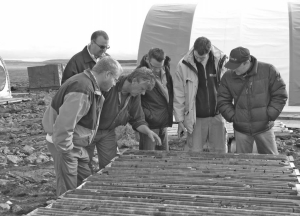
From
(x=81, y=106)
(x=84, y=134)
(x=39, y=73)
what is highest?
(x=81, y=106)

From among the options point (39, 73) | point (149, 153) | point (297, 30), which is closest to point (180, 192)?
point (149, 153)

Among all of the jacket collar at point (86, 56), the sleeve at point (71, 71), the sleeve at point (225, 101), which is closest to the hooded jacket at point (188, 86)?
the sleeve at point (225, 101)

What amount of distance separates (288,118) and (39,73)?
14.6 meters

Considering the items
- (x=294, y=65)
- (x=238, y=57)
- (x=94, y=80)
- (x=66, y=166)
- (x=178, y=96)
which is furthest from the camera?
(x=294, y=65)

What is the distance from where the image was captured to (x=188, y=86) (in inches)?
223

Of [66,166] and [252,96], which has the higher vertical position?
[252,96]

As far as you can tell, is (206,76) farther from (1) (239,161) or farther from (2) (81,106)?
(2) (81,106)

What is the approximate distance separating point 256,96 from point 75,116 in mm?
2352

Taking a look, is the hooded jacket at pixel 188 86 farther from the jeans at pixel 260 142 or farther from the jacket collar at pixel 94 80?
the jacket collar at pixel 94 80

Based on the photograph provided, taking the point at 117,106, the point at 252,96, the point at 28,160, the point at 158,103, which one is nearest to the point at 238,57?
the point at 252,96

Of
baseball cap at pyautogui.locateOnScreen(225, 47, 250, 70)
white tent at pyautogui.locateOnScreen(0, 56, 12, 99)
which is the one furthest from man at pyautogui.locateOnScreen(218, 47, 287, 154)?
white tent at pyautogui.locateOnScreen(0, 56, 12, 99)

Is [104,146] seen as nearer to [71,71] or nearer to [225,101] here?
[71,71]

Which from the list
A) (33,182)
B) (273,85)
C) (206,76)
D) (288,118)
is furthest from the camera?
(288,118)

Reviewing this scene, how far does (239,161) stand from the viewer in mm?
4746
